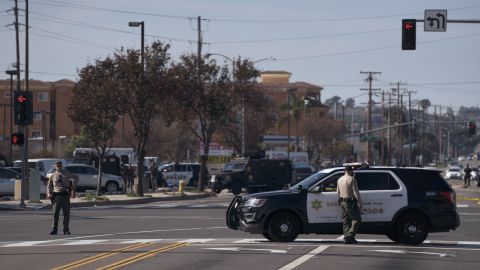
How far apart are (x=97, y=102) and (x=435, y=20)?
19.8 metres

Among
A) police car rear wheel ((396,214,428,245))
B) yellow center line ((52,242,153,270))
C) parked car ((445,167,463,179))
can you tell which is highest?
police car rear wheel ((396,214,428,245))

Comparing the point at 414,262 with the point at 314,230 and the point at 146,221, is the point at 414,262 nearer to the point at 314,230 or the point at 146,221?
the point at 314,230

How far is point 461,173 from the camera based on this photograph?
100062mm

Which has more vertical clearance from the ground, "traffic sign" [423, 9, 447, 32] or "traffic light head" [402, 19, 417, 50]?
"traffic sign" [423, 9, 447, 32]

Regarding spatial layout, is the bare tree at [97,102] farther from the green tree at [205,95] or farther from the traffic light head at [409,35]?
the traffic light head at [409,35]

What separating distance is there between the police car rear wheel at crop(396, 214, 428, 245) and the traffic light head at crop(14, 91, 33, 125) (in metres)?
19.6

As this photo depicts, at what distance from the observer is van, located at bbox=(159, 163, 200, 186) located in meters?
63.9

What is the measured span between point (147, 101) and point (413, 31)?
20.0m

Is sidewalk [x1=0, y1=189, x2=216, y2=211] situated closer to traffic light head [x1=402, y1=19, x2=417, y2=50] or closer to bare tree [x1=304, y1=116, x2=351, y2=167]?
traffic light head [x1=402, y1=19, x2=417, y2=50]

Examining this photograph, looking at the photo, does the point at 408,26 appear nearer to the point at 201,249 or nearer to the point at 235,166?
the point at 201,249

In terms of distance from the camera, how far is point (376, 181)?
2130cm

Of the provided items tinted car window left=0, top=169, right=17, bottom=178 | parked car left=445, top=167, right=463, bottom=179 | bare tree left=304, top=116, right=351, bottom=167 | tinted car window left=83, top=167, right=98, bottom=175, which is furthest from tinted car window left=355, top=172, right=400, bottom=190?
bare tree left=304, top=116, right=351, bottom=167

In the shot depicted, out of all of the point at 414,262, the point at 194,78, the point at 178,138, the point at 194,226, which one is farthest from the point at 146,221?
the point at 178,138

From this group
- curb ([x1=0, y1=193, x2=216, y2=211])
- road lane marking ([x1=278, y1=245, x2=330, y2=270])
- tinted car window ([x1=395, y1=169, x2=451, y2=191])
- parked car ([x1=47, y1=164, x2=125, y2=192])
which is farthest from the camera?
parked car ([x1=47, y1=164, x2=125, y2=192])
